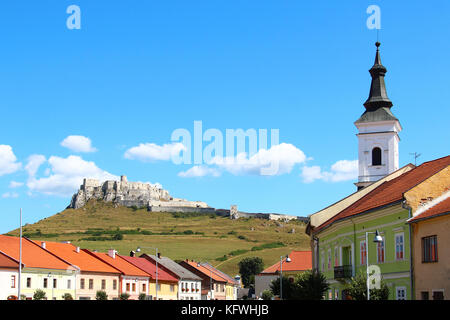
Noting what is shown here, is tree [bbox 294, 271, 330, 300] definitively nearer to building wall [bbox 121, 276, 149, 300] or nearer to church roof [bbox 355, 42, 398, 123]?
church roof [bbox 355, 42, 398, 123]

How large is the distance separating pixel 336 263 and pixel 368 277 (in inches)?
463

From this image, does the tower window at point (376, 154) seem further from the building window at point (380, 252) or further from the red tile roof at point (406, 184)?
the building window at point (380, 252)

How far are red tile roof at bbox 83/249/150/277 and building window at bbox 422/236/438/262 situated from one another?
5321 cm

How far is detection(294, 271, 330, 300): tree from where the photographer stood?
1695 inches

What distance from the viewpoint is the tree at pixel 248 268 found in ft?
486

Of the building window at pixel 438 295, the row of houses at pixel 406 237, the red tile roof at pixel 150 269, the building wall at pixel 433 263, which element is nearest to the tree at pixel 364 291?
the row of houses at pixel 406 237

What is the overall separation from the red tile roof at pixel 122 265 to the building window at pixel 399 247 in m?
50.2

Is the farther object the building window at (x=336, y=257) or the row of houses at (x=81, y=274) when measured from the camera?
the row of houses at (x=81, y=274)

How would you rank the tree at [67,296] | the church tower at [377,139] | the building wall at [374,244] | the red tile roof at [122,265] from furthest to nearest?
the red tile roof at [122,265], the tree at [67,296], the church tower at [377,139], the building wall at [374,244]

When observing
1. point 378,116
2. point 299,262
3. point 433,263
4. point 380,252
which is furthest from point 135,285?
point 433,263

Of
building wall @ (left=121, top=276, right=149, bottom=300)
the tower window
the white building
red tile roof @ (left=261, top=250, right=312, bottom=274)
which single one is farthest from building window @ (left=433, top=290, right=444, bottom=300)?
the white building

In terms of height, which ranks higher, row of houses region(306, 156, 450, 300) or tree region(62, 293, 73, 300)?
row of houses region(306, 156, 450, 300)
